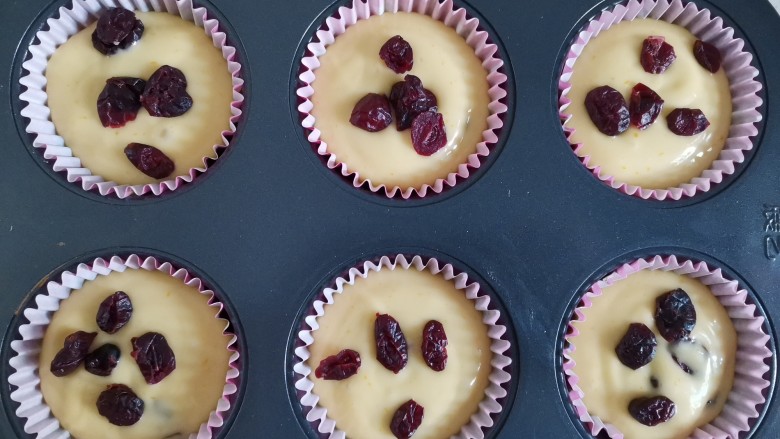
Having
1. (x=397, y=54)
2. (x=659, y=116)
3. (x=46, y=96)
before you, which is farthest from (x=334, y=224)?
(x=659, y=116)

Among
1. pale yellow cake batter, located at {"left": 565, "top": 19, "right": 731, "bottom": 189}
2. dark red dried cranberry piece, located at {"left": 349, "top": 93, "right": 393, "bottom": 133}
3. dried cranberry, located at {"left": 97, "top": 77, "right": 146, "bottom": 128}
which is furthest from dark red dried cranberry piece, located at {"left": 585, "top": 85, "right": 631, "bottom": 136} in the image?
dried cranberry, located at {"left": 97, "top": 77, "right": 146, "bottom": 128}

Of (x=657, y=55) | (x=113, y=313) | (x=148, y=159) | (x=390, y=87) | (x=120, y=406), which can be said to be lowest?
(x=120, y=406)

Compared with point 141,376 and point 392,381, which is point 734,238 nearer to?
point 392,381

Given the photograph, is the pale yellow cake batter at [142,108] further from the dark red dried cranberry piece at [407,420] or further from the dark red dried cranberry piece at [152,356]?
the dark red dried cranberry piece at [407,420]

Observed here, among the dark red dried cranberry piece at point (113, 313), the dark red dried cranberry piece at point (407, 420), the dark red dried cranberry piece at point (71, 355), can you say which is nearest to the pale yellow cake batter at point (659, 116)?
the dark red dried cranberry piece at point (407, 420)

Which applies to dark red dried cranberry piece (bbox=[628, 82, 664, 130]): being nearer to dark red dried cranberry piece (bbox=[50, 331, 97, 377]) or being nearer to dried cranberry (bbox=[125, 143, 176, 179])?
dried cranberry (bbox=[125, 143, 176, 179])

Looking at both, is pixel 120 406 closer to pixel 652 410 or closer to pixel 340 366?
pixel 340 366
